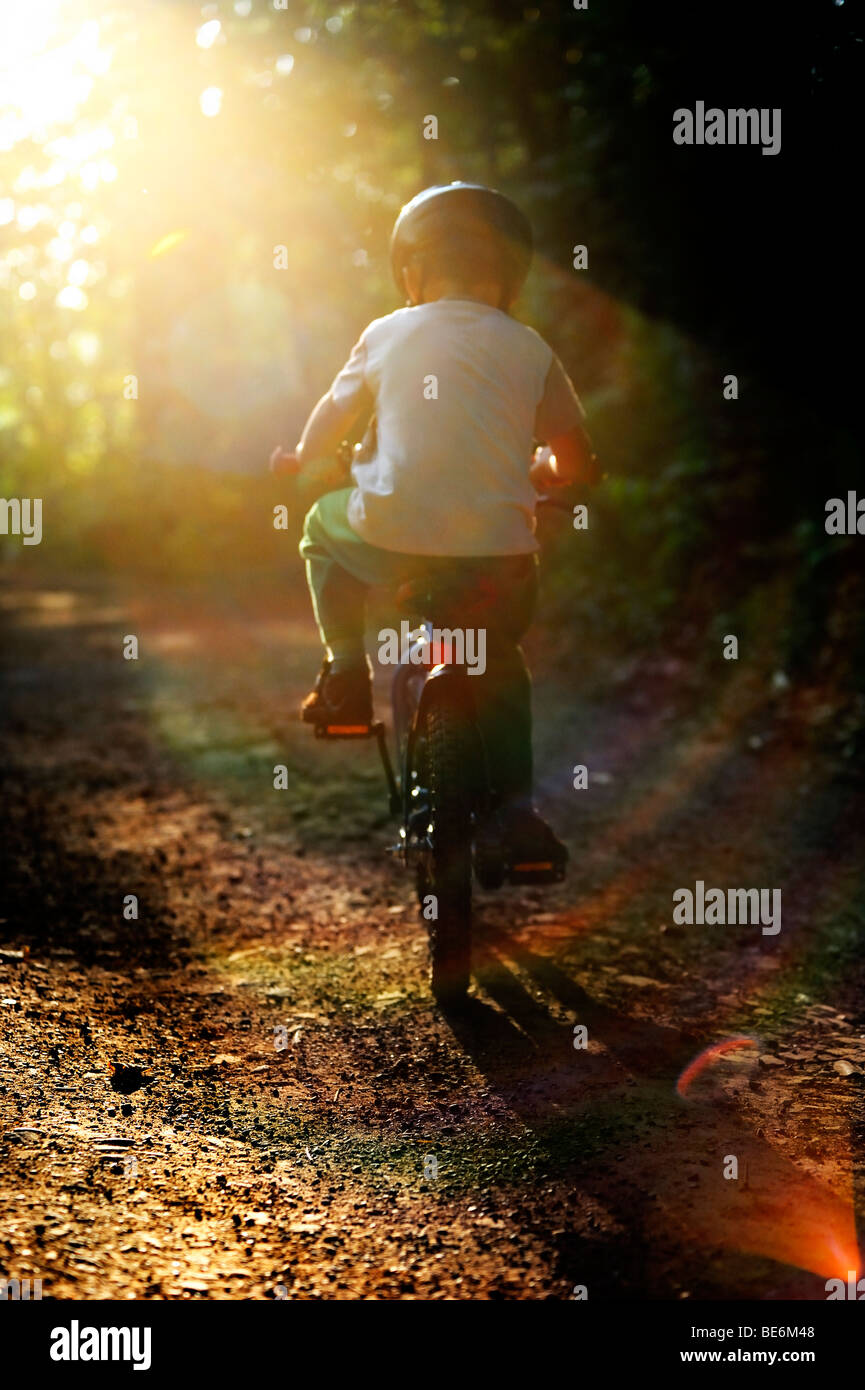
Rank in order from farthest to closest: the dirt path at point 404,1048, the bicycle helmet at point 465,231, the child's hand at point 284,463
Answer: the child's hand at point 284,463
the bicycle helmet at point 465,231
the dirt path at point 404,1048

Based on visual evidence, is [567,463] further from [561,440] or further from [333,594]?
[333,594]

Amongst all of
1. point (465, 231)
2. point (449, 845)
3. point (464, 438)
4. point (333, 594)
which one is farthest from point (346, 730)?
point (465, 231)

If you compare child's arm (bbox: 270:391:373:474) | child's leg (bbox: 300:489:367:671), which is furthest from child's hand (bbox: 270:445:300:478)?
child's leg (bbox: 300:489:367:671)

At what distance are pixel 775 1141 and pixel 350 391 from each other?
2.58 meters

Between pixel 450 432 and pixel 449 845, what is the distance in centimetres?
127

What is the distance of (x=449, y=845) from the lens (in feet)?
12.5

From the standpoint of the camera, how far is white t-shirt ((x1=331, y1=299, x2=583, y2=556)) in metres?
3.88

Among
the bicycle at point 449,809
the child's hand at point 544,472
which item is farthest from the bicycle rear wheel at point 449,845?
the child's hand at point 544,472

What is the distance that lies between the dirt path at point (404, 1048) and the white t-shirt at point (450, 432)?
1481mm

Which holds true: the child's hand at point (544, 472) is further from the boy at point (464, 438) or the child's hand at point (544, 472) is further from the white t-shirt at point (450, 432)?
the white t-shirt at point (450, 432)

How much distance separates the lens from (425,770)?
405cm

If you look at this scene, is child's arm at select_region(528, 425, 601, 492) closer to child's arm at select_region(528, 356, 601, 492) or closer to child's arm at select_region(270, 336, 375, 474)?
child's arm at select_region(528, 356, 601, 492)

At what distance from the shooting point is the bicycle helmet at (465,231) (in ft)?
13.0
